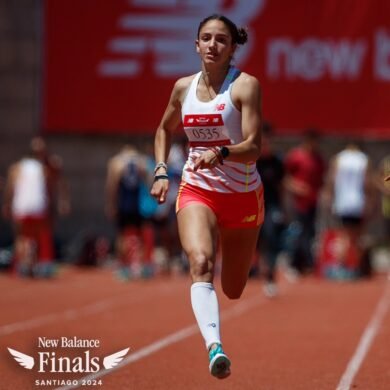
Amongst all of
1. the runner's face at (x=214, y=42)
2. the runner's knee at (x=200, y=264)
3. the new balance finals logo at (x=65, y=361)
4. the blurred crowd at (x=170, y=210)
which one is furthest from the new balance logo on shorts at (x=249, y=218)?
the blurred crowd at (x=170, y=210)

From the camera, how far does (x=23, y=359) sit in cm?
925

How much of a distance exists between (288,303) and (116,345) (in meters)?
4.97

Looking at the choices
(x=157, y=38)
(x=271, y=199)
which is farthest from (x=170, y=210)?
(x=157, y=38)

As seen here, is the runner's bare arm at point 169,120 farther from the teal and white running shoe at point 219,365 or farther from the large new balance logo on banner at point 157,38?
the large new balance logo on banner at point 157,38

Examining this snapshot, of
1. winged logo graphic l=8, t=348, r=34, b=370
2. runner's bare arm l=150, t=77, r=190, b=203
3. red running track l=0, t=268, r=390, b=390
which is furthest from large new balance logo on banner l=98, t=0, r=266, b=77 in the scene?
runner's bare arm l=150, t=77, r=190, b=203

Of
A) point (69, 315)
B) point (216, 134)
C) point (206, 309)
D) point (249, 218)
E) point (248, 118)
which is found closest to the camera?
point (206, 309)

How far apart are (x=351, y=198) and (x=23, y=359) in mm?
9962

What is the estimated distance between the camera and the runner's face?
7.72 metres

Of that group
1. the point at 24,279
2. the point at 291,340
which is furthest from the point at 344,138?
the point at 291,340

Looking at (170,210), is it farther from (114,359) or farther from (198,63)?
(114,359)

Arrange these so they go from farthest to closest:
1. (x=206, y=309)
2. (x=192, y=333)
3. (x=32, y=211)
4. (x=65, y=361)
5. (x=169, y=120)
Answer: (x=32, y=211)
(x=192, y=333)
(x=65, y=361)
(x=169, y=120)
(x=206, y=309)

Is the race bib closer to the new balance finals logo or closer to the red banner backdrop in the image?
the new balance finals logo

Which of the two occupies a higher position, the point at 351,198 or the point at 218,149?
the point at 218,149

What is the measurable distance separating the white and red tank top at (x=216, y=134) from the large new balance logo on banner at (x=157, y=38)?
15.3m
